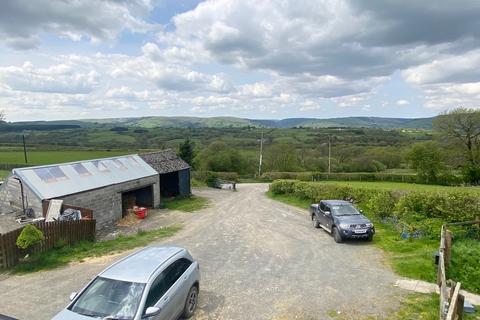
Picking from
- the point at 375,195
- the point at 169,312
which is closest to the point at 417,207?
the point at 375,195

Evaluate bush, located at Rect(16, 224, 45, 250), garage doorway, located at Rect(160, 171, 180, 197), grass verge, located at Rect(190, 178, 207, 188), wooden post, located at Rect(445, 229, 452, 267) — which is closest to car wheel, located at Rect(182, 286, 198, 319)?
bush, located at Rect(16, 224, 45, 250)

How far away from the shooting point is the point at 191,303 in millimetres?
9367

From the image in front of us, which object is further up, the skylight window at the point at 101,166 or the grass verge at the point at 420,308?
the skylight window at the point at 101,166

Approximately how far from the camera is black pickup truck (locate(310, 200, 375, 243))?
16.9m

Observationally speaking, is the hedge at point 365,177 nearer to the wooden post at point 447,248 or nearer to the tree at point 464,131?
the tree at point 464,131

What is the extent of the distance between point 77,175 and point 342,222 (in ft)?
51.5

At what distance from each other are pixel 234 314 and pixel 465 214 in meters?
13.0

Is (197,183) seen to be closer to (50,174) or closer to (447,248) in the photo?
(50,174)

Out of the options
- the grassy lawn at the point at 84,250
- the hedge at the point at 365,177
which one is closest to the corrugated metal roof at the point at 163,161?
the grassy lawn at the point at 84,250

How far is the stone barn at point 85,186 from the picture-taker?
745 inches

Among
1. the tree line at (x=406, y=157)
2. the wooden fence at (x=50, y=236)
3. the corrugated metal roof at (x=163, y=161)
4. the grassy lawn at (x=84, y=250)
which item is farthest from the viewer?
the tree line at (x=406, y=157)

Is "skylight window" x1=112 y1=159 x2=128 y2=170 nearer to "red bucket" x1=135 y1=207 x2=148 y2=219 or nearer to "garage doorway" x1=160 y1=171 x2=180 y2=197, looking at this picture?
"red bucket" x1=135 y1=207 x2=148 y2=219

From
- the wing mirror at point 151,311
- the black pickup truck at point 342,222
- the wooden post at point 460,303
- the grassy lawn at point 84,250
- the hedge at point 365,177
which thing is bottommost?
the hedge at point 365,177

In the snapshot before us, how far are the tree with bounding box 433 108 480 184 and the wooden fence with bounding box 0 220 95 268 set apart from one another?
49481 mm
